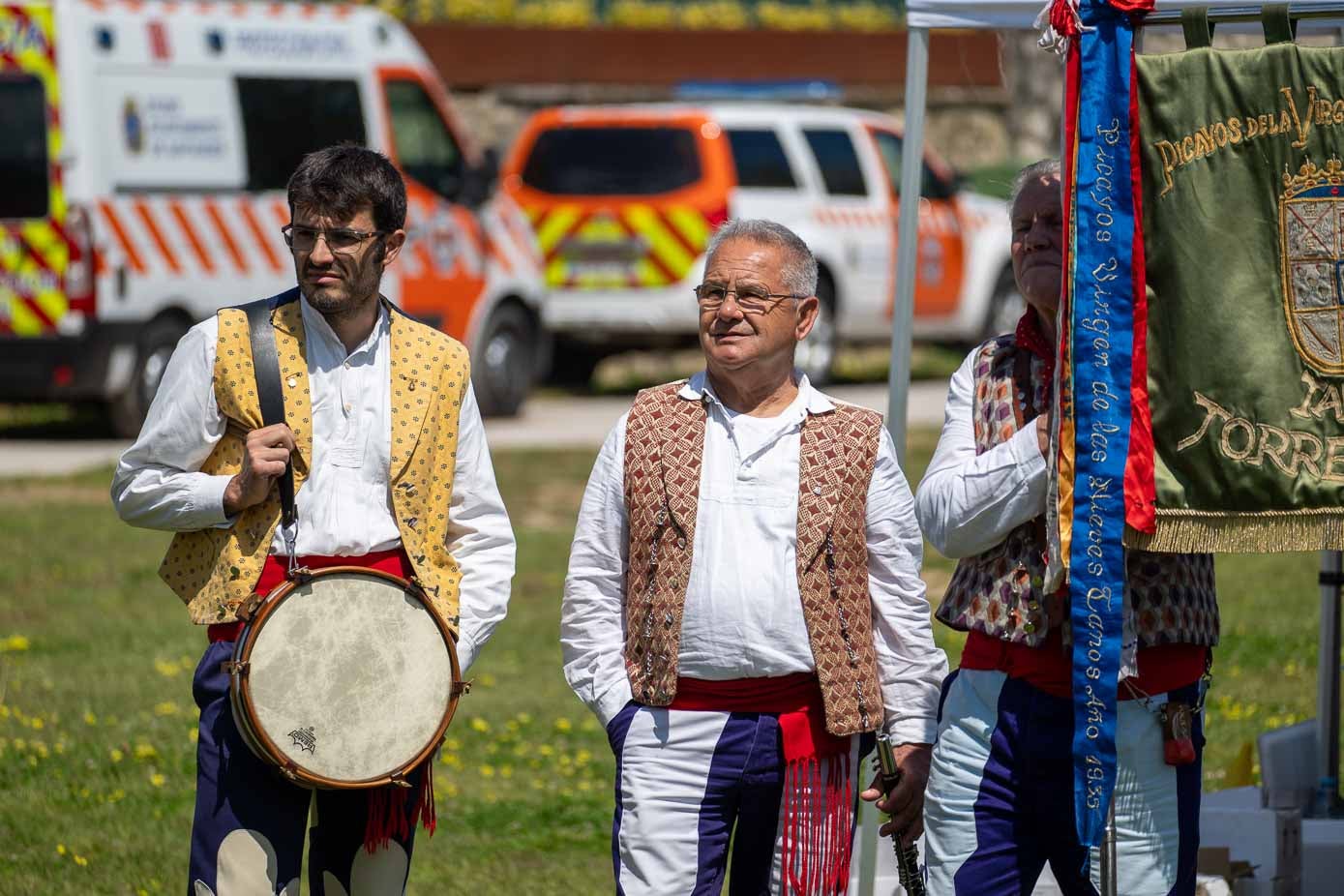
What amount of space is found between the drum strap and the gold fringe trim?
1.56m

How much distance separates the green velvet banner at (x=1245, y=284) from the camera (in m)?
3.82

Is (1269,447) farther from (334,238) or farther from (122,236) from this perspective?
(122,236)

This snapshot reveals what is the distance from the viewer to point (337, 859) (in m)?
4.17

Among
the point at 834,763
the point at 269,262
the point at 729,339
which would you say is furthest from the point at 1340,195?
the point at 269,262

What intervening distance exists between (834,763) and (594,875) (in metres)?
2.44

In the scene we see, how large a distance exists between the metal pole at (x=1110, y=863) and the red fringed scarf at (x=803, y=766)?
0.49m

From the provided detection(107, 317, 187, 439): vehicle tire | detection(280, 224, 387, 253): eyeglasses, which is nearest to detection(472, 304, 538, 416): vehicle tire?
detection(107, 317, 187, 439): vehicle tire

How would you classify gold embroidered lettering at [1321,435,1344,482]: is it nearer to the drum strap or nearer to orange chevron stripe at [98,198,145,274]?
the drum strap

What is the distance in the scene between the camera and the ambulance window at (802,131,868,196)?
1808 cm

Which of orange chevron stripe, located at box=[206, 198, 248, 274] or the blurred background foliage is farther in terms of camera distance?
the blurred background foliage

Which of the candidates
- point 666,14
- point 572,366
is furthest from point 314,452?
point 666,14

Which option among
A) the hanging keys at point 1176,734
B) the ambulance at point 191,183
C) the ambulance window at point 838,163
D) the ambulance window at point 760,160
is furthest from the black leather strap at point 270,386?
the ambulance window at point 838,163

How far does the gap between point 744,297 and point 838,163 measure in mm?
14420

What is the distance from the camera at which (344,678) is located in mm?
4113
